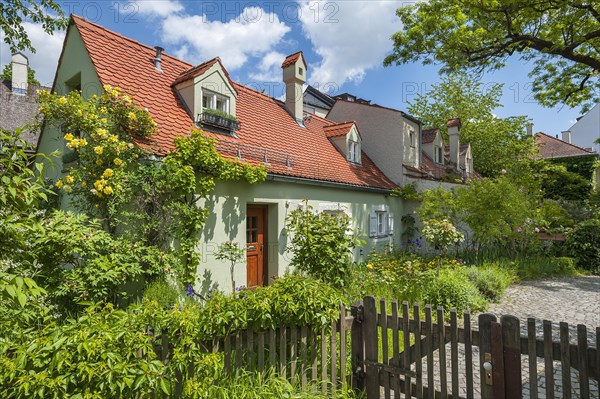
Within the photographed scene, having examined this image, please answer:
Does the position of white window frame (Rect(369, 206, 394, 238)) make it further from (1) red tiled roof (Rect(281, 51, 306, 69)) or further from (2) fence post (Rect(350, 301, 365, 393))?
(2) fence post (Rect(350, 301, 365, 393))

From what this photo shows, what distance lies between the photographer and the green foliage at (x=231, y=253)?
8.04m

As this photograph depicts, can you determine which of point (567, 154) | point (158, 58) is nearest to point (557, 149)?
point (567, 154)

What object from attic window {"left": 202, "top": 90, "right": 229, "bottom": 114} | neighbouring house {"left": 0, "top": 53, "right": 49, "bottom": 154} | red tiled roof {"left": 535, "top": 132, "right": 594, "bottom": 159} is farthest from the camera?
red tiled roof {"left": 535, "top": 132, "right": 594, "bottom": 159}

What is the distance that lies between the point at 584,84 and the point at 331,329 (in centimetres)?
1499

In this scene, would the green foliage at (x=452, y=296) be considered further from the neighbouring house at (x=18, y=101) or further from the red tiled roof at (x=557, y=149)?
the red tiled roof at (x=557, y=149)

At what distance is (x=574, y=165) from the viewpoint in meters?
25.4

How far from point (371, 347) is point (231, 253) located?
507 centimetres

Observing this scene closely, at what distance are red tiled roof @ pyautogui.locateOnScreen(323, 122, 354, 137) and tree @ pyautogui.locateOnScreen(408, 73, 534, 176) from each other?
44.4 ft

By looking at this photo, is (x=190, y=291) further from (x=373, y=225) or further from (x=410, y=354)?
(x=373, y=225)

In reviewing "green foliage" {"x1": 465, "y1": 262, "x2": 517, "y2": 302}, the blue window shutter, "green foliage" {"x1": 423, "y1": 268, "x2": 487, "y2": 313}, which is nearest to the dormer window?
the blue window shutter

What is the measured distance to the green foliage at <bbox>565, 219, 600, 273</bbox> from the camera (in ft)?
42.0

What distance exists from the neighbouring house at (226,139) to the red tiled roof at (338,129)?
185 cm

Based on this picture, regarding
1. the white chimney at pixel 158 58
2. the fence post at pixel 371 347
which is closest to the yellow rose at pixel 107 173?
the white chimney at pixel 158 58

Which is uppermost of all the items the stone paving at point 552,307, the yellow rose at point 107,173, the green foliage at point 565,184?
the green foliage at point 565,184
